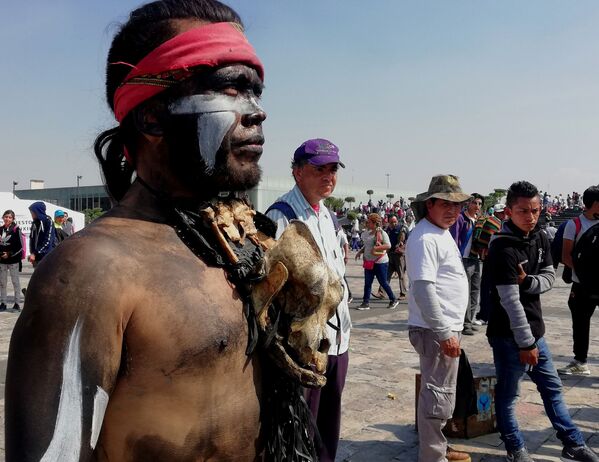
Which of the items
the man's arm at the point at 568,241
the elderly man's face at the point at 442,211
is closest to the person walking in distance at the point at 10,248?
the elderly man's face at the point at 442,211

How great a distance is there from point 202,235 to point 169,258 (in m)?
0.13

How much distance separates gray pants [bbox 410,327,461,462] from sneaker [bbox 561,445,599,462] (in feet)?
3.04

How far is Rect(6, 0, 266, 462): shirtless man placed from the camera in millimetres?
1001

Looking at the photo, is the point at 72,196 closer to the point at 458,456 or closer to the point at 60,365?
the point at 458,456

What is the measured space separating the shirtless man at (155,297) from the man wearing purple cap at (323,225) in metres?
1.67

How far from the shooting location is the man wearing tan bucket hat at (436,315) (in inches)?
139

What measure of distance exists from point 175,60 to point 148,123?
15cm

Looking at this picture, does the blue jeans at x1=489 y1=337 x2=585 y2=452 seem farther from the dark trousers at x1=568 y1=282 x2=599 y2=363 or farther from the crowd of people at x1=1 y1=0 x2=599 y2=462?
the crowd of people at x1=1 y1=0 x2=599 y2=462

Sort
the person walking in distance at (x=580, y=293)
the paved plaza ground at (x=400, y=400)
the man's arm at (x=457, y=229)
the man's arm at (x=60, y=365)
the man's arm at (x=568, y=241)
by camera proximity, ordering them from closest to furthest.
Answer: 1. the man's arm at (x=60, y=365)
2. the paved plaza ground at (x=400, y=400)
3. the person walking in distance at (x=580, y=293)
4. the man's arm at (x=568, y=241)
5. the man's arm at (x=457, y=229)

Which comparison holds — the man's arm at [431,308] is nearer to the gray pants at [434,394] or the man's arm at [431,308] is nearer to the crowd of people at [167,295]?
the gray pants at [434,394]

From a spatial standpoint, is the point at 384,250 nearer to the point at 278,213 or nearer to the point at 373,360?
the point at 373,360

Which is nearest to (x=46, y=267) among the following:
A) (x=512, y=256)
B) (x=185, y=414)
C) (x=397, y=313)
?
(x=185, y=414)

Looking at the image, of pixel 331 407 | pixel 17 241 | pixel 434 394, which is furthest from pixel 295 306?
pixel 17 241

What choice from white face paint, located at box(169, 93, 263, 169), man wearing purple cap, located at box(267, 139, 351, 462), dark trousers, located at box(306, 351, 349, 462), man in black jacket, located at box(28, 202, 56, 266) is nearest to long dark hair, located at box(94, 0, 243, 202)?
white face paint, located at box(169, 93, 263, 169)
